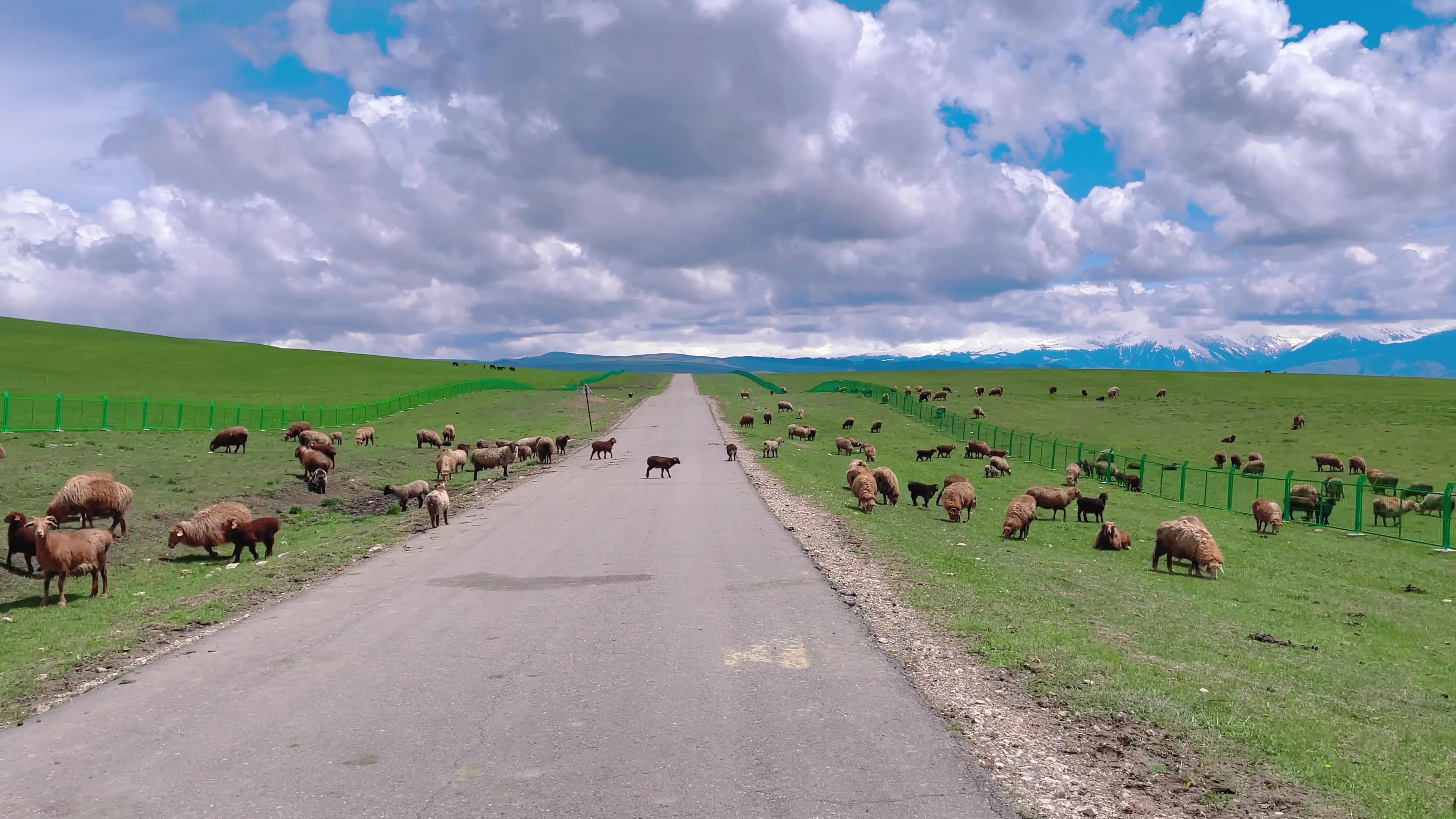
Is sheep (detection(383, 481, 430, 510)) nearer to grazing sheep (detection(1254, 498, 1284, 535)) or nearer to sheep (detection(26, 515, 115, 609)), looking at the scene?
sheep (detection(26, 515, 115, 609))

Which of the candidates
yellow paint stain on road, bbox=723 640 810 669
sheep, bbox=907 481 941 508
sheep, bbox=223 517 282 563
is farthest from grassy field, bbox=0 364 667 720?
sheep, bbox=907 481 941 508

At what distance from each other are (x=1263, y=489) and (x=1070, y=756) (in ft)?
130

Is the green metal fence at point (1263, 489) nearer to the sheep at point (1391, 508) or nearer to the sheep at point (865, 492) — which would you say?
the sheep at point (1391, 508)

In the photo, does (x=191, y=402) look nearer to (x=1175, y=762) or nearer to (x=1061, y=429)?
(x=1061, y=429)

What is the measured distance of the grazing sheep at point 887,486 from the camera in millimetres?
27797

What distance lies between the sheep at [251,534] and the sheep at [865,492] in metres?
14.9

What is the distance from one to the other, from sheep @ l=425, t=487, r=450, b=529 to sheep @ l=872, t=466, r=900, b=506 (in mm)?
13693

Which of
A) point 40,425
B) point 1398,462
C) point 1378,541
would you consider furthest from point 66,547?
point 1398,462

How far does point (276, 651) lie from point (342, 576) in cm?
509

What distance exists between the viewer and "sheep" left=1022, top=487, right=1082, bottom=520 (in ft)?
92.9

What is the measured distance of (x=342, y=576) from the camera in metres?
15.0

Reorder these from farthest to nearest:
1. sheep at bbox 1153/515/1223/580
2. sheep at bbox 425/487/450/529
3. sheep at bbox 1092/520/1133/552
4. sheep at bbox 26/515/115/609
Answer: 1. sheep at bbox 1092/520/1133/552
2. sheep at bbox 425/487/450/529
3. sheep at bbox 1153/515/1223/580
4. sheep at bbox 26/515/115/609

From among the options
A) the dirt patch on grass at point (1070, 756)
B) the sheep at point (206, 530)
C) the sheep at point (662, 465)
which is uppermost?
the dirt patch on grass at point (1070, 756)

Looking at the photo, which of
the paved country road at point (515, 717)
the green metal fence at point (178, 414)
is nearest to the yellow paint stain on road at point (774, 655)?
the paved country road at point (515, 717)
